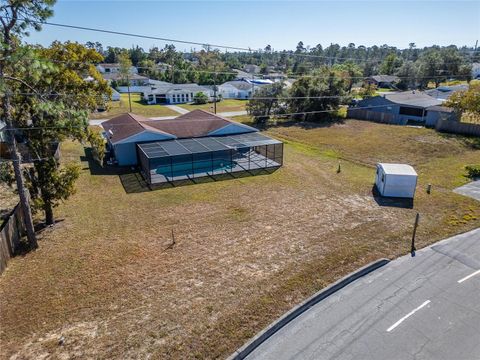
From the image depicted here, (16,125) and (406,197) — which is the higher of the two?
(16,125)

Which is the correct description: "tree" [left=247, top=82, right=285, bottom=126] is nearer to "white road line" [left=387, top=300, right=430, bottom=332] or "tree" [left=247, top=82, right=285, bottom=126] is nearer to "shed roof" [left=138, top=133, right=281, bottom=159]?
"shed roof" [left=138, top=133, right=281, bottom=159]

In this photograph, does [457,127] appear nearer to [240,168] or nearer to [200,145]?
[240,168]

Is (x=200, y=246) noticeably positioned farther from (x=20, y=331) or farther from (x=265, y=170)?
(x=265, y=170)

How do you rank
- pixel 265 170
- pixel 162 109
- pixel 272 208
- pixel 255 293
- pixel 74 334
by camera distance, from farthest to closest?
pixel 162 109, pixel 265 170, pixel 272 208, pixel 255 293, pixel 74 334

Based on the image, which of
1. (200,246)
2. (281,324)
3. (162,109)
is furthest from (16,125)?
(162,109)

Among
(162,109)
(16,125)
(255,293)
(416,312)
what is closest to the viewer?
(416,312)

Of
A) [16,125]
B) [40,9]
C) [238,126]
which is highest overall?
[40,9]
